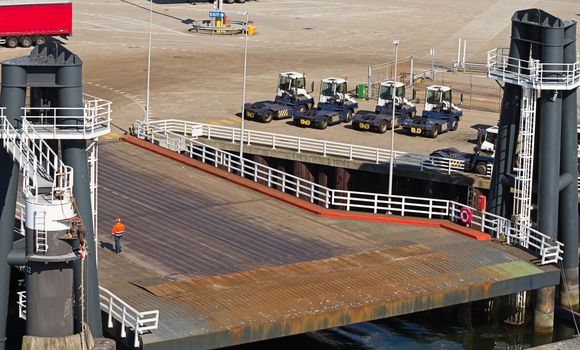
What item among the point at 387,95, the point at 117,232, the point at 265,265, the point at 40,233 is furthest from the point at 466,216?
the point at 387,95

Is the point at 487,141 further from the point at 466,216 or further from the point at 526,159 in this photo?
the point at 466,216

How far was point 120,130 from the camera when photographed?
85.3 m

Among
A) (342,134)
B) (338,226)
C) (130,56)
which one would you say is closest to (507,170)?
(338,226)

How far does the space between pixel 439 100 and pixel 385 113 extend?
3.45 meters

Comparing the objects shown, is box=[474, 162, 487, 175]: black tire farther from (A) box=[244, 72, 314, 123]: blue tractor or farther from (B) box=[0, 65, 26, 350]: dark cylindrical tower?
(B) box=[0, 65, 26, 350]: dark cylindrical tower

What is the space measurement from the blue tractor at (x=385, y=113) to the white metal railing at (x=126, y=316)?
120 ft

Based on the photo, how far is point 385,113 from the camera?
297 feet

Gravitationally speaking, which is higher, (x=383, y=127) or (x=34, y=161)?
(x=34, y=161)

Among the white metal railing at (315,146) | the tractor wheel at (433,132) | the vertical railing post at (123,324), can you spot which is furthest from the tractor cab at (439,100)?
the vertical railing post at (123,324)

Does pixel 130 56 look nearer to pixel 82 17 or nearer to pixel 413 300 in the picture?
pixel 82 17

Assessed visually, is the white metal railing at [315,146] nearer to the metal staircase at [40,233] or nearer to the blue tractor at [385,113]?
the blue tractor at [385,113]

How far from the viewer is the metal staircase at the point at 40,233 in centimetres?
4791

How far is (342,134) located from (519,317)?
986 inches

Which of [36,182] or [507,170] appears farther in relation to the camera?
[507,170]
